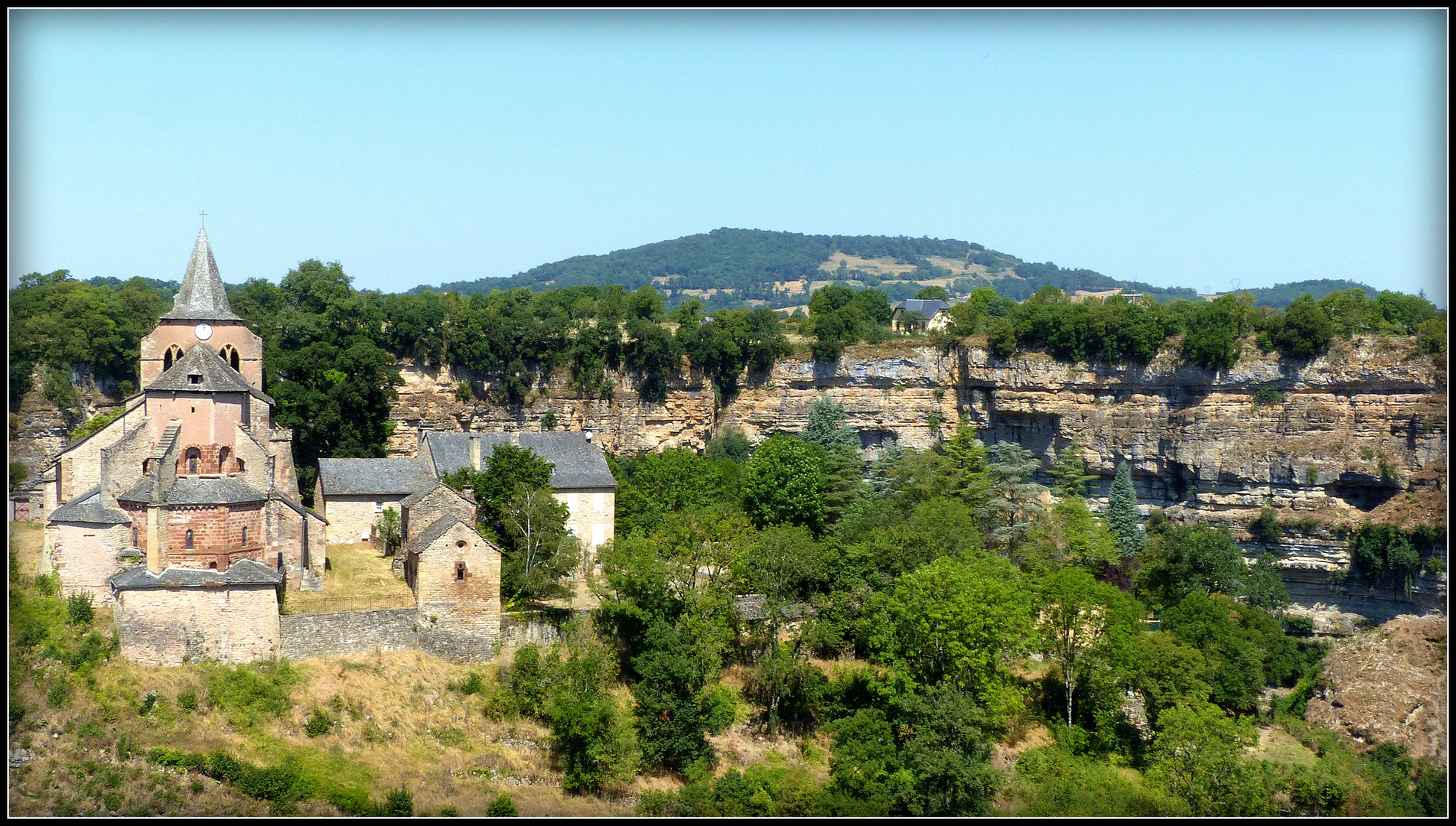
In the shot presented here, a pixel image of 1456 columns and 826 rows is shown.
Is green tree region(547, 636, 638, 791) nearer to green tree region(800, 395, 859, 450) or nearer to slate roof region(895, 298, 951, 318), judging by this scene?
green tree region(800, 395, 859, 450)

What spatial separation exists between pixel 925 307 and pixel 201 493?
60042 mm

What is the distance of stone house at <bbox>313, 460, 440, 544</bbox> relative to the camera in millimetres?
39375

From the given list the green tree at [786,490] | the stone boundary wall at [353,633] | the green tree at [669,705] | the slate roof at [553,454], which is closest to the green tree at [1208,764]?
the green tree at [669,705]

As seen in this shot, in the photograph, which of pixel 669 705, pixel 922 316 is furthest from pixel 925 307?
pixel 669 705

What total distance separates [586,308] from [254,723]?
3515cm

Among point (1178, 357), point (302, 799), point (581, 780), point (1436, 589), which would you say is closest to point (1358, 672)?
point (1436, 589)

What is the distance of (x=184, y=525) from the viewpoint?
97.6 ft

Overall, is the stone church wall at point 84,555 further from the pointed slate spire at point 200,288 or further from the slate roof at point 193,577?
the pointed slate spire at point 200,288

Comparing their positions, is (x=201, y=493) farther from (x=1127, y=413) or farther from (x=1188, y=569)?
(x=1127, y=413)

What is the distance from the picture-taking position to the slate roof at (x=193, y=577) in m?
28.7

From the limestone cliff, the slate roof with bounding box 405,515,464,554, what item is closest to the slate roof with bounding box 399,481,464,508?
the slate roof with bounding box 405,515,464,554

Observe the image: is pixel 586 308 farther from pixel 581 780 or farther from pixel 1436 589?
pixel 1436 589

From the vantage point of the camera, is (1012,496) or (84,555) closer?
(84,555)

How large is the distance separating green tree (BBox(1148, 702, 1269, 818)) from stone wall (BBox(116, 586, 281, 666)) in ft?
73.7
